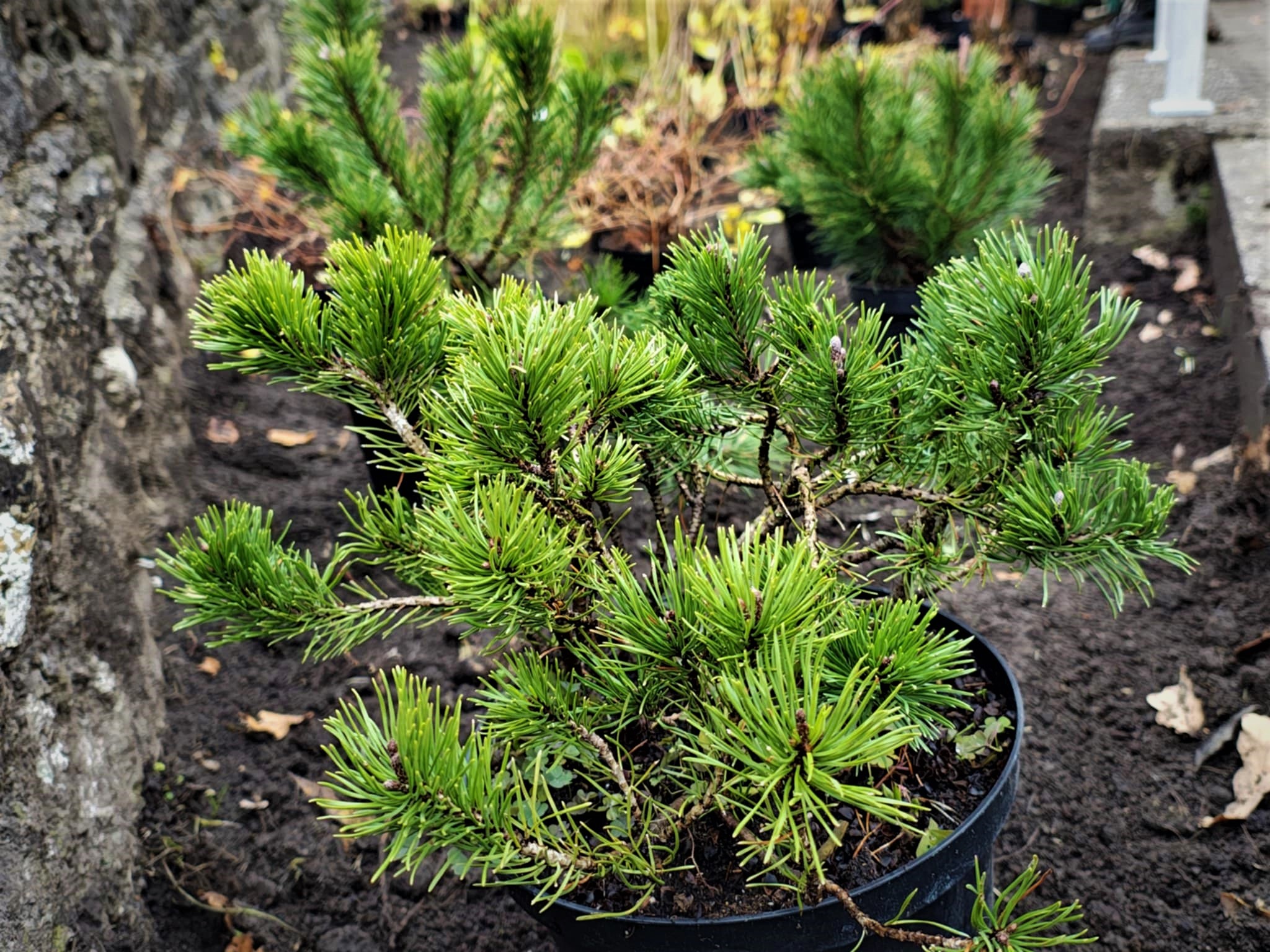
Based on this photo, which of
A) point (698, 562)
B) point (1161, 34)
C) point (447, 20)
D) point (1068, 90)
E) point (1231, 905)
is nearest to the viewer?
point (698, 562)

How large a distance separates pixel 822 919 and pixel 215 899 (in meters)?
1.13

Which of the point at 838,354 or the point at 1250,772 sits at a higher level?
the point at 838,354

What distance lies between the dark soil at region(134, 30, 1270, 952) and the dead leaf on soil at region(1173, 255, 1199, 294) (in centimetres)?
84

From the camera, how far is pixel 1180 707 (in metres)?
1.92

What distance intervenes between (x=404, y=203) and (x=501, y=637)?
1.06 metres

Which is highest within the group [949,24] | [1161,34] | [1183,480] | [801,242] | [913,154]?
[913,154]

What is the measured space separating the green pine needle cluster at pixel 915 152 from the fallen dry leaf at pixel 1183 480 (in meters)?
0.74

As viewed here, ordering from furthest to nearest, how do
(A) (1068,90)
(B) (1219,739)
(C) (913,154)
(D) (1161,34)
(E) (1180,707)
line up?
(A) (1068,90) → (D) (1161,34) → (C) (913,154) → (E) (1180,707) → (B) (1219,739)

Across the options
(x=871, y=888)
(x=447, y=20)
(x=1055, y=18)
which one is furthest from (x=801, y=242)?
(x=1055, y=18)

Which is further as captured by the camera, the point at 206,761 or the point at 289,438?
the point at 289,438

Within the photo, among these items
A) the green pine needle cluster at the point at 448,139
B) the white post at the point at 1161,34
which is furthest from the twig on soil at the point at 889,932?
the white post at the point at 1161,34

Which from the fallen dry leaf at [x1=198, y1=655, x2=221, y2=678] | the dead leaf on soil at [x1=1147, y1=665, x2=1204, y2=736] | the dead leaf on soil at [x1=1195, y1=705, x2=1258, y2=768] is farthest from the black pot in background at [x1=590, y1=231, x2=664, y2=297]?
the dead leaf on soil at [x1=1195, y1=705, x2=1258, y2=768]

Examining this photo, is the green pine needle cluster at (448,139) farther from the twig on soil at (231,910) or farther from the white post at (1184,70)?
the white post at (1184,70)

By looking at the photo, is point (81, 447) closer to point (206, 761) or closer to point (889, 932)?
point (206, 761)
